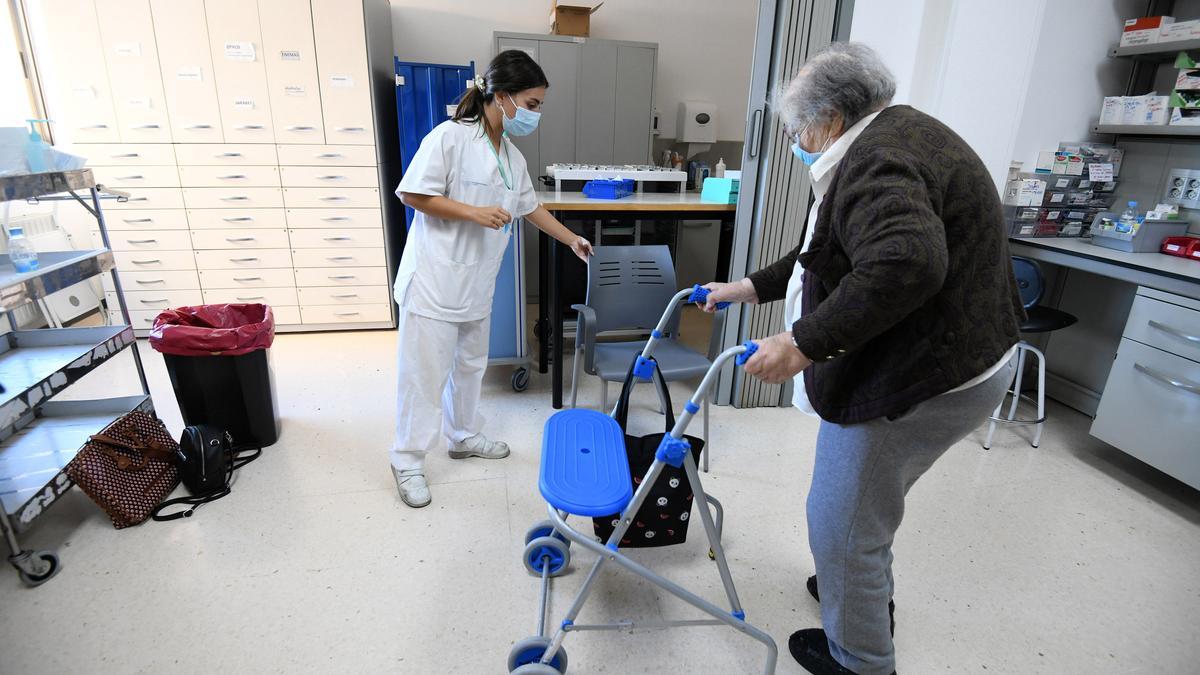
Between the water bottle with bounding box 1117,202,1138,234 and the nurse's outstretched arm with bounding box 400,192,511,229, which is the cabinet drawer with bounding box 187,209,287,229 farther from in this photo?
the water bottle with bounding box 1117,202,1138,234

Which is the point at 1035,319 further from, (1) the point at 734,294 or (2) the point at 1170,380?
(1) the point at 734,294

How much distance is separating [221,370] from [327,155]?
5.71 ft

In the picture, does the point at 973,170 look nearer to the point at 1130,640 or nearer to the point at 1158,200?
the point at 1130,640

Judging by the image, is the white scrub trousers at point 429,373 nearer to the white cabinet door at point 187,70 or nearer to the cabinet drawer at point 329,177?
the cabinet drawer at point 329,177

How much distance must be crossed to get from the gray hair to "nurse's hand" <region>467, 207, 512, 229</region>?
3.27 ft

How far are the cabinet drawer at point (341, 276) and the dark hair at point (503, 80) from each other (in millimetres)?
2084

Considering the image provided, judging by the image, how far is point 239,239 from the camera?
3.56 meters

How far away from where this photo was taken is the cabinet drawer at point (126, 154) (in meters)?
3.29

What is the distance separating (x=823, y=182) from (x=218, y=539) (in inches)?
82.3

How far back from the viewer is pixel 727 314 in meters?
2.74

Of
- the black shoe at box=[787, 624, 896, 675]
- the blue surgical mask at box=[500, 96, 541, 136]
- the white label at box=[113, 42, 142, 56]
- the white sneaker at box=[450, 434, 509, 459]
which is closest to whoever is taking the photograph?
the black shoe at box=[787, 624, 896, 675]

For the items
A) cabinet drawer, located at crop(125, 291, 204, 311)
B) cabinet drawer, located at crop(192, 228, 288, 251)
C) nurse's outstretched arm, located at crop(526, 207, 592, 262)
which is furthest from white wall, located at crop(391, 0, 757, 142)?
nurse's outstretched arm, located at crop(526, 207, 592, 262)

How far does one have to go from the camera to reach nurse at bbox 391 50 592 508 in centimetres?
188

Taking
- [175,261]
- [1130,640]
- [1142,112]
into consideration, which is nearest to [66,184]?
[175,261]
